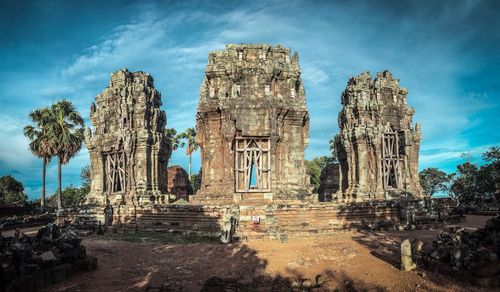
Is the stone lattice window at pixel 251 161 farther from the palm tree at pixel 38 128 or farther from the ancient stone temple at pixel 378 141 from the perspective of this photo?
the palm tree at pixel 38 128

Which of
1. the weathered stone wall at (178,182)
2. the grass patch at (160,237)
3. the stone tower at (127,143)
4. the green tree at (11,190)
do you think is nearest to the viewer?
the grass patch at (160,237)

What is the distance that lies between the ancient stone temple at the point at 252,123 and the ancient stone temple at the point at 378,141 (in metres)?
4.30

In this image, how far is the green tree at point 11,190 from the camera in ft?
104

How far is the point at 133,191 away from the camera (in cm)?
1928

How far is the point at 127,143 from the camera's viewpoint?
19.6 metres

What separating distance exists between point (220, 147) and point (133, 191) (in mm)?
5858

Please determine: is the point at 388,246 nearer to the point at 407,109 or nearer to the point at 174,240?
the point at 174,240

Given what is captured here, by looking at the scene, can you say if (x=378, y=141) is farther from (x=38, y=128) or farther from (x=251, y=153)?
(x=38, y=128)

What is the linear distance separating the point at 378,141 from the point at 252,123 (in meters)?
8.73

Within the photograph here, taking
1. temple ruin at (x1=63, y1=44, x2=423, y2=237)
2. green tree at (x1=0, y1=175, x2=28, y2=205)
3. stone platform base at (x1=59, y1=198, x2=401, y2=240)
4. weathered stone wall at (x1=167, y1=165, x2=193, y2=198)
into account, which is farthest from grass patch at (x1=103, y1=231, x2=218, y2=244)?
green tree at (x1=0, y1=175, x2=28, y2=205)

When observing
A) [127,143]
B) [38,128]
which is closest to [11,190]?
[38,128]

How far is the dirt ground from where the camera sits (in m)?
7.27

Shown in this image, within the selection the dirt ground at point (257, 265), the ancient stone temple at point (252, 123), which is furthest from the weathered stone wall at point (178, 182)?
the dirt ground at point (257, 265)

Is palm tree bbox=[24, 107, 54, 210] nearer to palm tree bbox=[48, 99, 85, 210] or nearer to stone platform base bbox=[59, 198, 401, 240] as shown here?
palm tree bbox=[48, 99, 85, 210]
